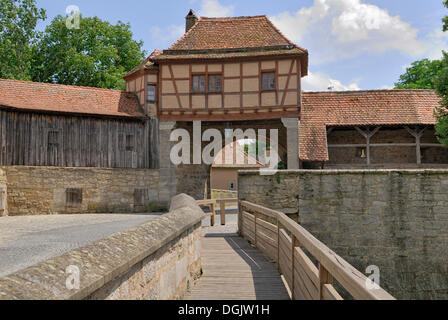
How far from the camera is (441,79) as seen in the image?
16938mm

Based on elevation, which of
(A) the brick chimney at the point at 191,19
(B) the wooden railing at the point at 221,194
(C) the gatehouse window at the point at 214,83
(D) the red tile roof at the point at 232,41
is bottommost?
(B) the wooden railing at the point at 221,194

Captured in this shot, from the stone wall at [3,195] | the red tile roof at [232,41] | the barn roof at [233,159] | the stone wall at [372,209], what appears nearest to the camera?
the stone wall at [372,209]

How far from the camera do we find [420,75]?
34.2 m

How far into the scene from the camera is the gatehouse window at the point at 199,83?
19031mm

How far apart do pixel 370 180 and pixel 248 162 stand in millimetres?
24703

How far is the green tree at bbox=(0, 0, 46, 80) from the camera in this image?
28.1 metres

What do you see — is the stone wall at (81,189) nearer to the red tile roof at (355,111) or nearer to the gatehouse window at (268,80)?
the gatehouse window at (268,80)

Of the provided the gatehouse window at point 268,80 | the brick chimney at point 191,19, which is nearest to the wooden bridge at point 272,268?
the gatehouse window at point 268,80

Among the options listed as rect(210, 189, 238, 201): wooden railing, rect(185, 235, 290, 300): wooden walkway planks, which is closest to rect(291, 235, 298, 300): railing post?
rect(185, 235, 290, 300): wooden walkway planks

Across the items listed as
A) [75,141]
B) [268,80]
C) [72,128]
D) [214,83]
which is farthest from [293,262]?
[72,128]

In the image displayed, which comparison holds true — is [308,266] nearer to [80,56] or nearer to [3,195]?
[3,195]

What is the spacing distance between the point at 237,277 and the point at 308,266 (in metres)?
2.65

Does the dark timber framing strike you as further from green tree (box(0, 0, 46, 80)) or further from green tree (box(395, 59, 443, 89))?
green tree (box(0, 0, 46, 80))

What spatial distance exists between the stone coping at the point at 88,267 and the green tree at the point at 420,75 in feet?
111
